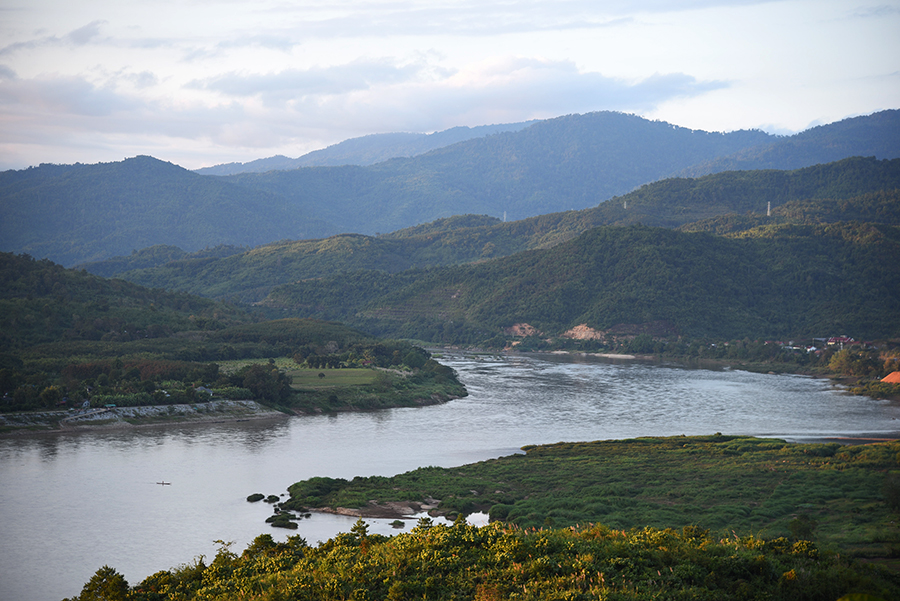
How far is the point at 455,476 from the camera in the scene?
136 feet

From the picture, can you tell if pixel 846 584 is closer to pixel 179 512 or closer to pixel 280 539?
pixel 280 539

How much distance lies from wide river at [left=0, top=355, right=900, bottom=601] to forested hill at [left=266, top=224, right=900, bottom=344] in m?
39.4

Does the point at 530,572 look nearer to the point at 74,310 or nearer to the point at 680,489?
the point at 680,489

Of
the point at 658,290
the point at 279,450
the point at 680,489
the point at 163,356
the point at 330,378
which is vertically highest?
the point at 658,290

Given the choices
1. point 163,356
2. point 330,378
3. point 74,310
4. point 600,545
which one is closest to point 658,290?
point 330,378

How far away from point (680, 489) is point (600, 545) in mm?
19747

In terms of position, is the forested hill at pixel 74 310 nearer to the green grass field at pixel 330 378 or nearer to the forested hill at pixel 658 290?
the green grass field at pixel 330 378

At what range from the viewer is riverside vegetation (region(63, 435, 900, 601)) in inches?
632

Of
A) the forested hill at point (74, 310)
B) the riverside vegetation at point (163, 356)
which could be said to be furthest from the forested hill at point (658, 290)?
the forested hill at point (74, 310)

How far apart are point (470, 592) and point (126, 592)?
8.86 meters

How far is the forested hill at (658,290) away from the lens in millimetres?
134875

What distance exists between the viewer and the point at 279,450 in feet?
167

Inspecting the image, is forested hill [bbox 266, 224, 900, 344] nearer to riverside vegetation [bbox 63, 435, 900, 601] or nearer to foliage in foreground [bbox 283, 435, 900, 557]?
foliage in foreground [bbox 283, 435, 900, 557]

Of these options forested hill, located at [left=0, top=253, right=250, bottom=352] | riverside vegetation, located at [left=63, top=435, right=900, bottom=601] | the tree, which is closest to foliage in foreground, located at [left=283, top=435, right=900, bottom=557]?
riverside vegetation, located at [left=63, top=435, right=900, bottom=601]
